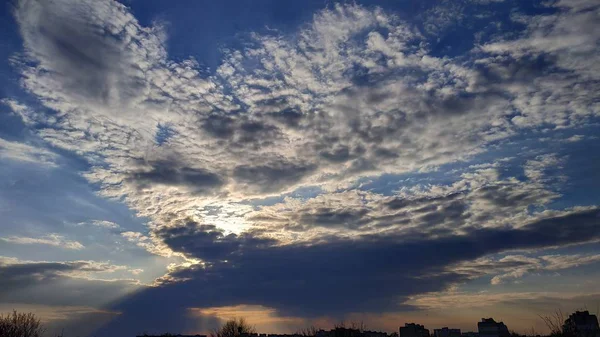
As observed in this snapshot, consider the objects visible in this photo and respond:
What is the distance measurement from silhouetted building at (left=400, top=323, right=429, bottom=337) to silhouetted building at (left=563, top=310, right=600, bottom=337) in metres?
18.4

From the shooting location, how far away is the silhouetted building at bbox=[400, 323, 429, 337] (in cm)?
5665

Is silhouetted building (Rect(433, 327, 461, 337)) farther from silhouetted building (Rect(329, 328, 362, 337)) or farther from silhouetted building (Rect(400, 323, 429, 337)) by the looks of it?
silhouetted building (Rect(329, 328, 362, 337))

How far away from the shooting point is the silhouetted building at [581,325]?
40625 millimetres

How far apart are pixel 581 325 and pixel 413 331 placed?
779 inches

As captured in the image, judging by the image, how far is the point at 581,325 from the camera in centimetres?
4331

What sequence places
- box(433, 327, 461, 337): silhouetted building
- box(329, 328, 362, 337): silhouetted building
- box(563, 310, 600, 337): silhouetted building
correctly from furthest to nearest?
box(433, 327, 461, 337): silhouetted building, box(329, 328, 362, 337): silhouetted building, box(563, 310, 600, 337): silhouetted building

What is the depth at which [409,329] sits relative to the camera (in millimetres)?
57312

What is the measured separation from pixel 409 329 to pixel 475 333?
8468 millimetres

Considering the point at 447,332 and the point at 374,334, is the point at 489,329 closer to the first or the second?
the point at 447,332

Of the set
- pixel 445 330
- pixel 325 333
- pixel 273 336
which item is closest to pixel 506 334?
pixel 445 330

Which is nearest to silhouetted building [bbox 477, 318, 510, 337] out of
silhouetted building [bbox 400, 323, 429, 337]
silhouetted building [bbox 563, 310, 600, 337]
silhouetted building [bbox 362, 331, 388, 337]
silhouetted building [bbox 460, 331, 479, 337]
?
silhouetted building [bbox 460, 331, 479, 337]

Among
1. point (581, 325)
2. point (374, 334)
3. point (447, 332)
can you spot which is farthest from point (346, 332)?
point (581, 325)

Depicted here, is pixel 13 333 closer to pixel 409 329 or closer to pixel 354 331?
pixel 354 331

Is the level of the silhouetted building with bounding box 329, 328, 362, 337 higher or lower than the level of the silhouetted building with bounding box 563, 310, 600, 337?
lower
